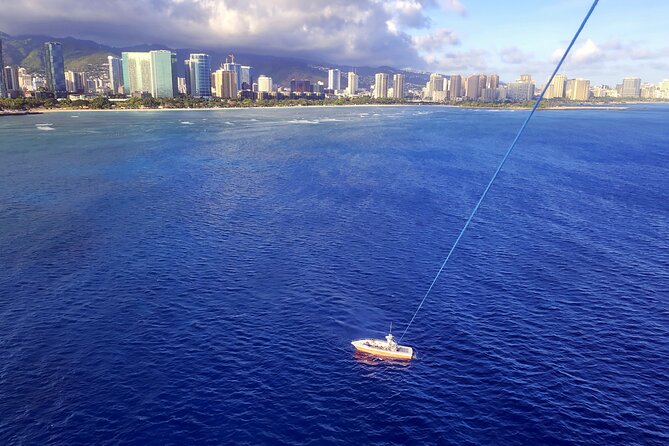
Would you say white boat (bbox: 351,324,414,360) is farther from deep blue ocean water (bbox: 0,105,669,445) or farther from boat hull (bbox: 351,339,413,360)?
deep blue ocean water (bbox: 0,105,669,445)

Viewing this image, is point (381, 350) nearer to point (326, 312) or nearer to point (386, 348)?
point (386, 348)

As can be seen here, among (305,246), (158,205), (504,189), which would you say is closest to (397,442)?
(305,246)

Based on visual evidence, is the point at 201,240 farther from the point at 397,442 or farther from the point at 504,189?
the point at 504,189

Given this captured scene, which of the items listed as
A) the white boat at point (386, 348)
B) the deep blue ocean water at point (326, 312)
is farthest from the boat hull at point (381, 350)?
the deep blue ocean water at point (326, 312)

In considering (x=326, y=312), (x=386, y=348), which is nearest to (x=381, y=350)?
(x=386, y=348)

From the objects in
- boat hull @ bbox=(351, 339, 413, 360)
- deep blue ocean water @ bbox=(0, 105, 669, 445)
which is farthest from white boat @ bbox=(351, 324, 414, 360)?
deep blue ocean water @ bbox=(0, 105, 669, 445)

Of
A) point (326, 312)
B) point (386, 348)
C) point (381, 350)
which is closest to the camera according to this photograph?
point (381, 350)

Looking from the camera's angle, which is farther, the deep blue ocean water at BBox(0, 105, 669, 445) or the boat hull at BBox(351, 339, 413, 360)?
the boat hull at BBox(351, 339, 413, 360)

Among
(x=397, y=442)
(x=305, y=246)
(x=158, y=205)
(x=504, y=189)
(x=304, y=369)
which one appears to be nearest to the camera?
(x=397, y=442)
